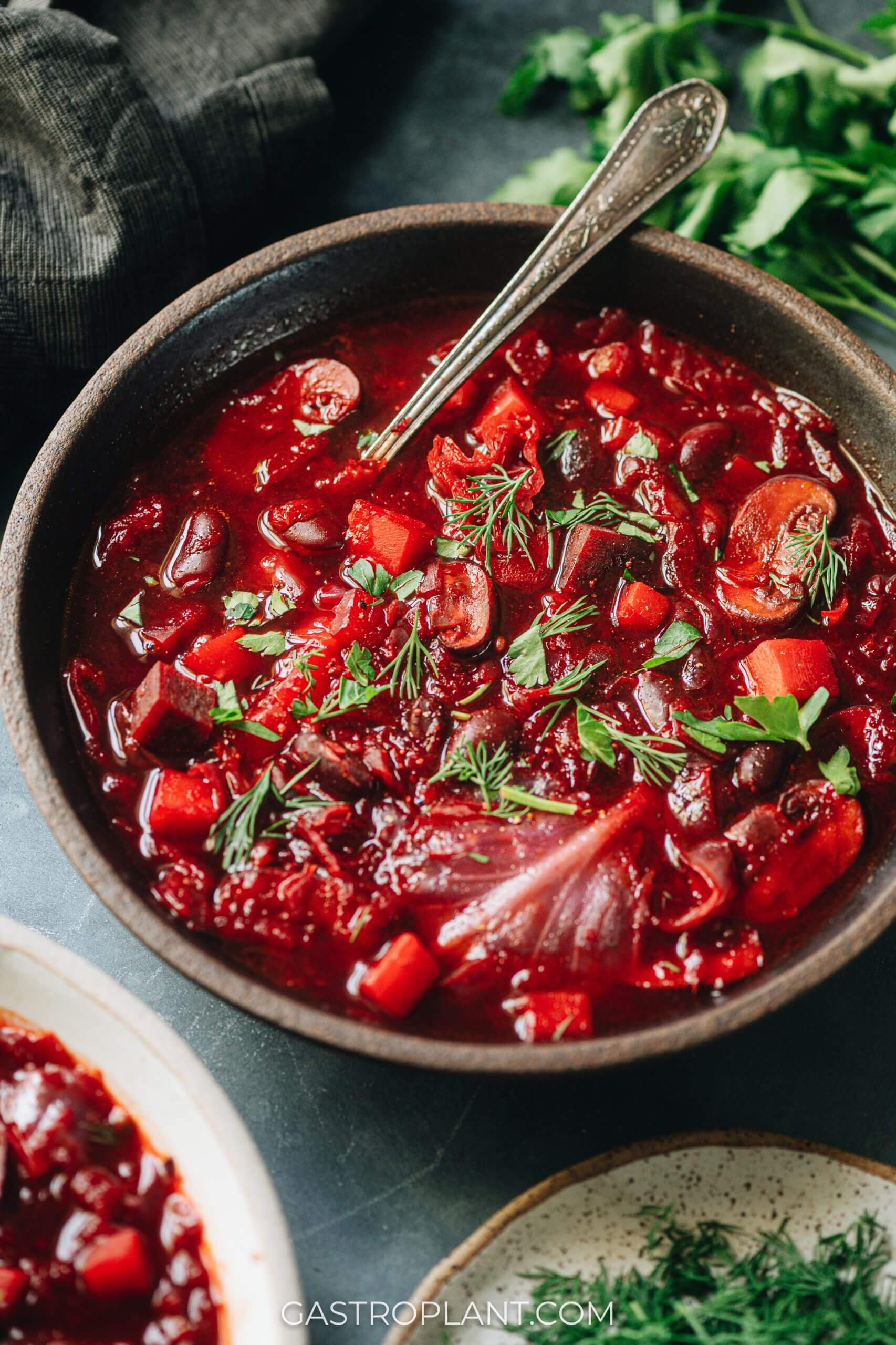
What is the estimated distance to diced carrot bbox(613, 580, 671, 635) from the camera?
359 cm

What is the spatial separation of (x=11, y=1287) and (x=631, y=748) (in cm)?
215

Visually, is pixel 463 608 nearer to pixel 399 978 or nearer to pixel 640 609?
pixel 640 609

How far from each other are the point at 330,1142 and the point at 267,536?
74.3 inches

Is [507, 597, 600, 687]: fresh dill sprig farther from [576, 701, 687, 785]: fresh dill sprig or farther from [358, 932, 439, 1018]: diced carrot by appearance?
[358, 932, 439, 1018]: diced carrot

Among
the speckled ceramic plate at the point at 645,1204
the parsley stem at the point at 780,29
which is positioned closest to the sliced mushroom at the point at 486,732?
the speckled ceramic plate at the point at 645,1204

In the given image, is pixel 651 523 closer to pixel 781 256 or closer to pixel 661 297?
pixel 661 297


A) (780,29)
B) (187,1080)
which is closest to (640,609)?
(187,1080)

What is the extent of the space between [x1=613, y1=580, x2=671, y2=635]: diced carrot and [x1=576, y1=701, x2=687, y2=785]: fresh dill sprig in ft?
1.12

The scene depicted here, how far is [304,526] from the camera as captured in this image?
3.65m

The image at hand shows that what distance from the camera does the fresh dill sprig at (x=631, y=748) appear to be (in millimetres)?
3385

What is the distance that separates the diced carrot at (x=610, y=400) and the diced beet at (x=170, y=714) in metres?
1.68

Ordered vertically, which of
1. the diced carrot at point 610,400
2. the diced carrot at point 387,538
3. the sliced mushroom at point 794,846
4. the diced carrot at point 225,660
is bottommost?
the sliced mushroom at point 794,846

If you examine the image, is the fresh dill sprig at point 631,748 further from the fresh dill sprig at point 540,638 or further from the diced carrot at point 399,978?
the diced carrot at point 399,978

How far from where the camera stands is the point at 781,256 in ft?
14.9
